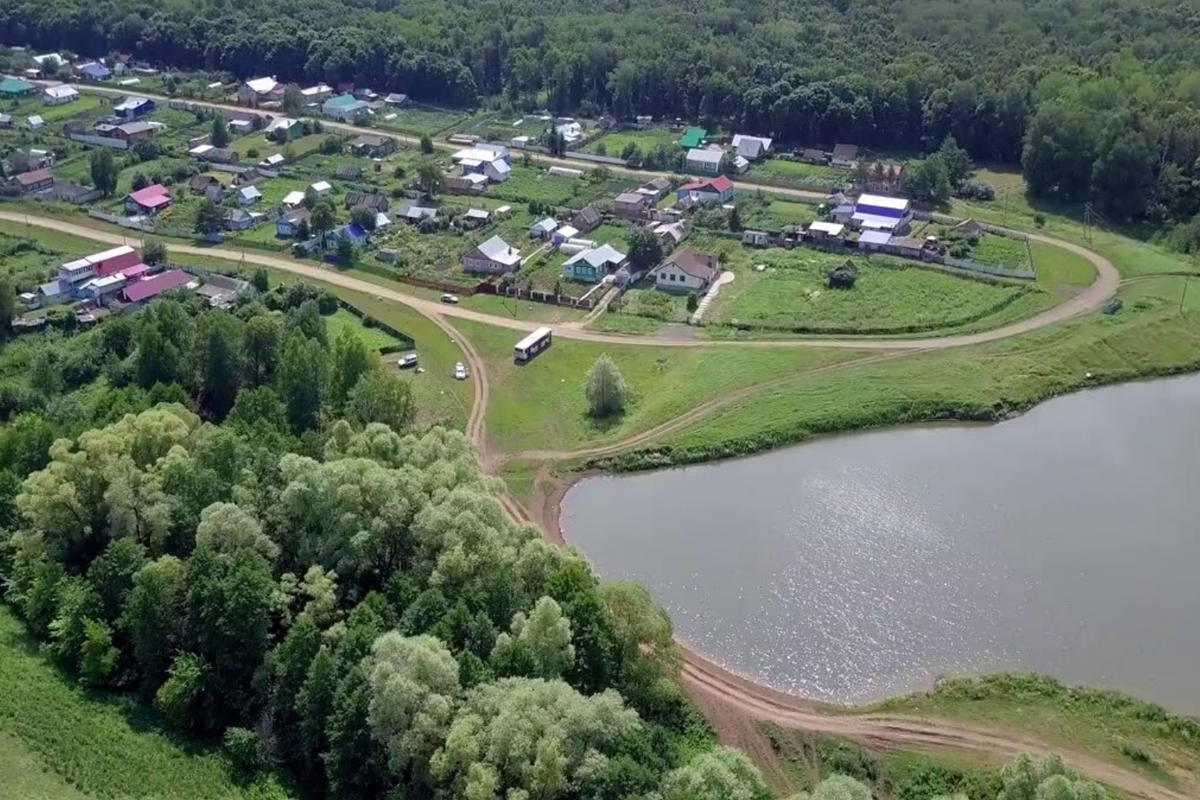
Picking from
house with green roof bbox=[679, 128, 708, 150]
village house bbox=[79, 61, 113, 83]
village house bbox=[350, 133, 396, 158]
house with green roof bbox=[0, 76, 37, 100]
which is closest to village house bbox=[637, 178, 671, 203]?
house with green roof bbox=[679, 128, 708, 150]

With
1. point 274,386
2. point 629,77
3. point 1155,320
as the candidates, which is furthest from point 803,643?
point 629,77

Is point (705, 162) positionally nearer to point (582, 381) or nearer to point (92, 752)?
point (582, 381)

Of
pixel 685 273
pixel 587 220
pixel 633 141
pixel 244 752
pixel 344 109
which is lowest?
pixel 244 752

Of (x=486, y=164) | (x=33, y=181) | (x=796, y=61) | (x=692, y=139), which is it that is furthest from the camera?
(x=796, y=61)

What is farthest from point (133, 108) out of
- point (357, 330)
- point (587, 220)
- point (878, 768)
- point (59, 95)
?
point (878, 768)

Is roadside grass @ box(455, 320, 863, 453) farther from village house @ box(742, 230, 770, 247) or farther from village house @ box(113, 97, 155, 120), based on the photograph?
village house @ box(113, 97, 155, 120)

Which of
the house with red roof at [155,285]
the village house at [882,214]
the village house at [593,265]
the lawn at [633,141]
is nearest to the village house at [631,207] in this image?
the village house at [593,265]

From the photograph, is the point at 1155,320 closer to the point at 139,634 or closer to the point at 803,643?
the point at 803,643

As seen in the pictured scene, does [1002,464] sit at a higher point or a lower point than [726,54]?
lower
